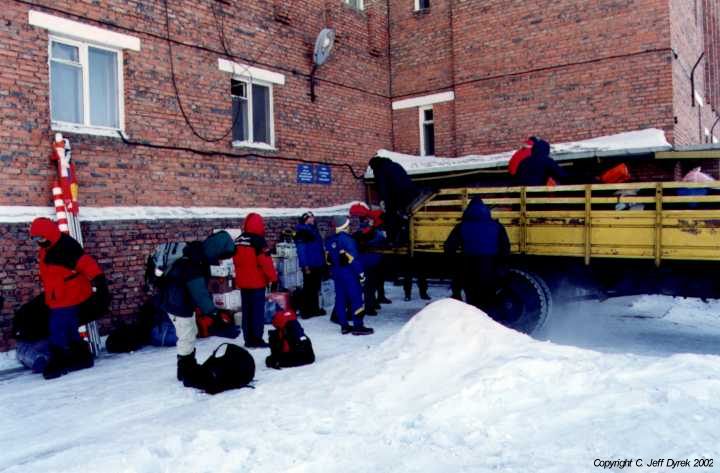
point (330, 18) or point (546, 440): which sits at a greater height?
point (330, 18)

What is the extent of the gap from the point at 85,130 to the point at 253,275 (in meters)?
3.46

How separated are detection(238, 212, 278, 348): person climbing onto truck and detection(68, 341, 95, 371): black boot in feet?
6.26

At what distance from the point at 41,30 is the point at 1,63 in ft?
2.59

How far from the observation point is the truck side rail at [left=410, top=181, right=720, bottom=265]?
22.2ft

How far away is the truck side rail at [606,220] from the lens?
6777 mm

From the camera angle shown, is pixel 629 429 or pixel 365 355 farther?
pixel 365 355

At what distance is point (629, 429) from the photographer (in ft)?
12.9

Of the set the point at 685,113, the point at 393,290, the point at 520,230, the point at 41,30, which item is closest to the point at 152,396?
the point at 520,230

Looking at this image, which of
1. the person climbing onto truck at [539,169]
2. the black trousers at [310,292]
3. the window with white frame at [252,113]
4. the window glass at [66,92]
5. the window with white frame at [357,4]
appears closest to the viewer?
the window glass at [66,92]

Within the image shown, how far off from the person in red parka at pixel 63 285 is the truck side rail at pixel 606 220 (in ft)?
15.3

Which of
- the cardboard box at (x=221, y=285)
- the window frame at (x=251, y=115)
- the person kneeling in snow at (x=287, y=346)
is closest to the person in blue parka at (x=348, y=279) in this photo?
the person kneeling in snow at (x=287, y=346)

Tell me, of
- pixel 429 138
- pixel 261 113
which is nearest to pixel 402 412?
pixel 261 113

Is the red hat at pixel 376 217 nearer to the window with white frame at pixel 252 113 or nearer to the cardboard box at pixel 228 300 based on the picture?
the cardboard box at pixel 228 300

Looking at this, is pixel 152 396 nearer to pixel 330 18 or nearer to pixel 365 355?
pixel 365 355
